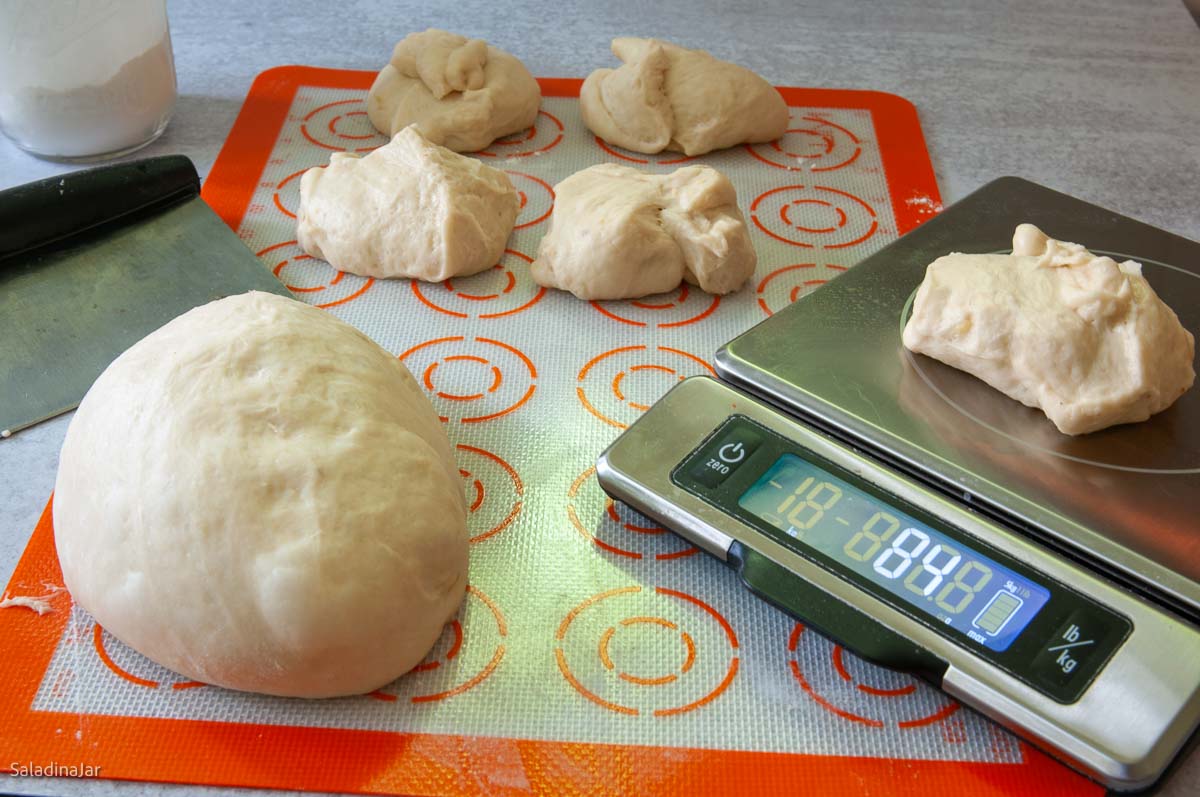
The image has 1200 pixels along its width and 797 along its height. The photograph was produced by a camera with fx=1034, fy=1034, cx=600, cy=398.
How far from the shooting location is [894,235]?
1.45 meters

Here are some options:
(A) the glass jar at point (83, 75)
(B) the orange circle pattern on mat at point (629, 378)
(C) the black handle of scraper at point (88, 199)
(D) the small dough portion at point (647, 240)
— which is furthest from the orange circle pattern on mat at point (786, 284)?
(A) the glass jar at point (83, 75)

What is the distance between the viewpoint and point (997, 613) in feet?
2.65

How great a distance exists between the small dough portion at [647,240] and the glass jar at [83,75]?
2.25 feet

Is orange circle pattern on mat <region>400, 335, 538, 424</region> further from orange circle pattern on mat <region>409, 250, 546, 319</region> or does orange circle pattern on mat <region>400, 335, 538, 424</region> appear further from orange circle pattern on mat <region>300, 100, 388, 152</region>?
orange circle pattern on mat <region>300, 100, 388, 152</region>

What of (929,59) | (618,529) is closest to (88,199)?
(618,529)

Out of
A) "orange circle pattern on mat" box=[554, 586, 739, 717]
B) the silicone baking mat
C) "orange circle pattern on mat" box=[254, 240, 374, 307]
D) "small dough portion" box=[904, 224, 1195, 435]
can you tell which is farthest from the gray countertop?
"orange circle pattern on mat" box=[554, 586, 739, 717]

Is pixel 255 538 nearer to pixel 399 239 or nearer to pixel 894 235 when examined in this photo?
pixel 399 239

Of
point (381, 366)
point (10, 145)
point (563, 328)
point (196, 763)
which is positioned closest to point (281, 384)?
point (381, 366)

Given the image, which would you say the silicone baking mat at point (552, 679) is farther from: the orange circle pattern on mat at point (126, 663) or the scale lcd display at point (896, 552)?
the scale lcd display at point (896, 552)

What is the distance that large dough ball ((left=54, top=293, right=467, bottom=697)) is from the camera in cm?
80

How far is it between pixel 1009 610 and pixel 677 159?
980mm

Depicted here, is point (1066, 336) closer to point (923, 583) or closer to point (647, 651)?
point (923, 583)

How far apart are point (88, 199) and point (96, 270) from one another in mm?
106

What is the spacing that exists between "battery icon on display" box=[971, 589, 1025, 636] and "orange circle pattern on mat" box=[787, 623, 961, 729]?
89 mm
